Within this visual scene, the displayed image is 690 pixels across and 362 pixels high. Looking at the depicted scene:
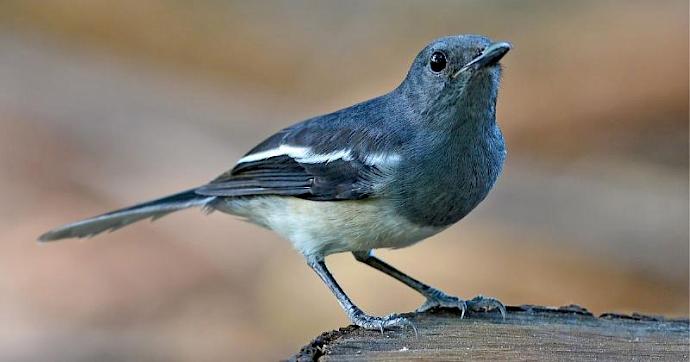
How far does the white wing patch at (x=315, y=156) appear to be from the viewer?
366 centimetres

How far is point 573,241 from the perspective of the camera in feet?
24.0

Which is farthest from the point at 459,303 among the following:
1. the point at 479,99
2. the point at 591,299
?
the point at 591,299

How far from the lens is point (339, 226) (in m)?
3.72

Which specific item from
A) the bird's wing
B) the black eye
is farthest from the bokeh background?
the black eye

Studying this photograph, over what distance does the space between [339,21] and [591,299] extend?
3534 mm

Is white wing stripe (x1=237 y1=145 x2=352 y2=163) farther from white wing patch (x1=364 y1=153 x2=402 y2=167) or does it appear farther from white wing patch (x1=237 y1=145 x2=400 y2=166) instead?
white wing patch (x1=364 y1=153 x2=402 y2=167)

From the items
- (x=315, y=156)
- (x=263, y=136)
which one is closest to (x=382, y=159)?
(x=315, y=156)

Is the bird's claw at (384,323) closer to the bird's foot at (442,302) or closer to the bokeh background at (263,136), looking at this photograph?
the bird's foot at (442,302)

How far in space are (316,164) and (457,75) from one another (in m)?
0.76

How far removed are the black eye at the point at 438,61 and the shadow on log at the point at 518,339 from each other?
38.1 inches

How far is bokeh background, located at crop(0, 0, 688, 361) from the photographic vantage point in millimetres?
6930

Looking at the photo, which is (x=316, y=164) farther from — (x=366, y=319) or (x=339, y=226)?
(x=366, y=319)

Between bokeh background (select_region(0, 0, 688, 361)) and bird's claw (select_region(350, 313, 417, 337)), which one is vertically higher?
bokeh background (select_region(0, 0, 688, 361))

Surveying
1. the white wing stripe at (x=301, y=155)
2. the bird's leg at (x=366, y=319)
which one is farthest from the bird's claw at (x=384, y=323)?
the white wing stripe at (x=301, y=155)
